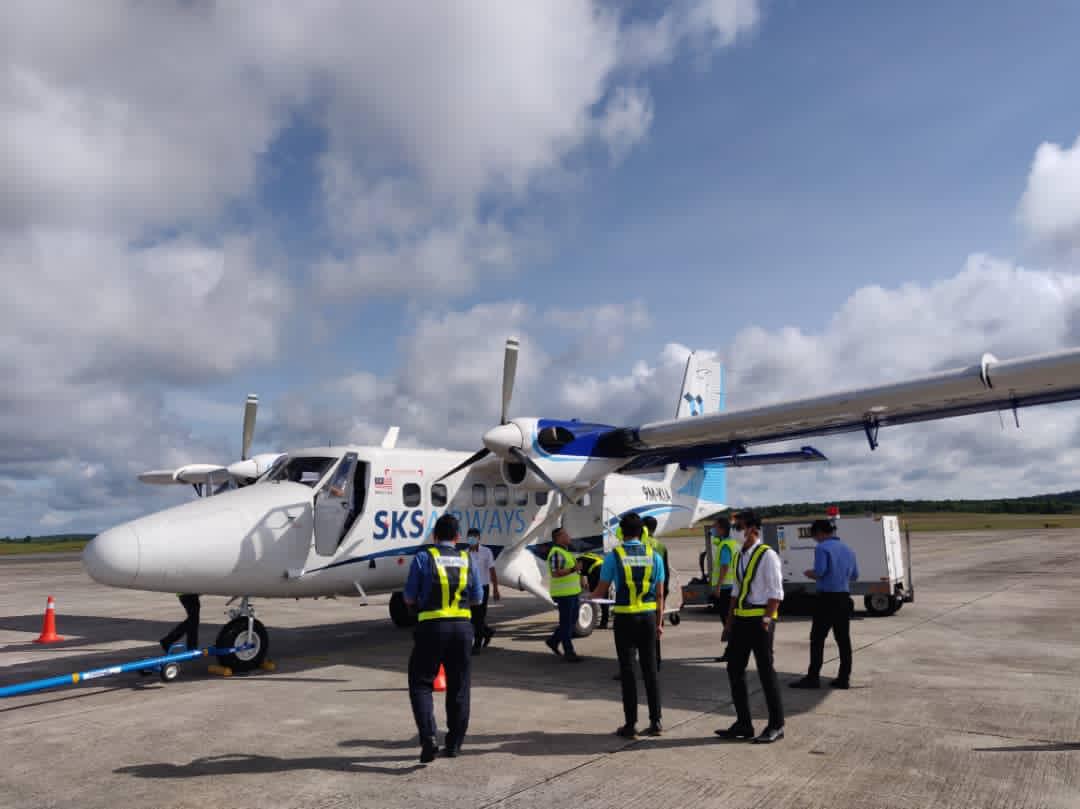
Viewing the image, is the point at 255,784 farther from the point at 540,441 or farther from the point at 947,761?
the point at 540,441

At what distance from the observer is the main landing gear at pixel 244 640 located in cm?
995

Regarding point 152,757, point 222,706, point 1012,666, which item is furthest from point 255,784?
point 1012,666

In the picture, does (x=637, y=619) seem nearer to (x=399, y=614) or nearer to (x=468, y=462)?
(x=468, y=462)

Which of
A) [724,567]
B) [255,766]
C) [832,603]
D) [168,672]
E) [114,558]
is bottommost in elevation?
[255,766]

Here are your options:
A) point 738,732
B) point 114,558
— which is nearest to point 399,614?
A: point 114,558

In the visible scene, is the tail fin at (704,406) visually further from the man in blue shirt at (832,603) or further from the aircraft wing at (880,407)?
the man in blue shirt at (832,603)

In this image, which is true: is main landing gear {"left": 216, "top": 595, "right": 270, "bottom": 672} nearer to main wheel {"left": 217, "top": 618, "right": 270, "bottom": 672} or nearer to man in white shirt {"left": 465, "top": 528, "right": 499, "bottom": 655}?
main wheel {"left": 217, "top": 618, "right": 270, "bottom": 672}

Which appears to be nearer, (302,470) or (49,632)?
(302,470)

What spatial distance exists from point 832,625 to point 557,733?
11.4 feet

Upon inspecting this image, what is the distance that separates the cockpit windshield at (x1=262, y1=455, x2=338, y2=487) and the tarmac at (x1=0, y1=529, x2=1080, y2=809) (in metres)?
2.57

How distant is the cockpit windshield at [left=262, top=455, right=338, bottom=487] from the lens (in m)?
11.1

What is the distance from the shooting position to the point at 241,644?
10023 millimetres

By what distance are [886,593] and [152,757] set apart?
12.5m

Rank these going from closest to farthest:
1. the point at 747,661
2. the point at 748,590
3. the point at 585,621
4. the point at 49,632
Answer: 1. the point at 747,661
2. the point at 748,590
3. the point at 585,621
4. the point at 49,632
